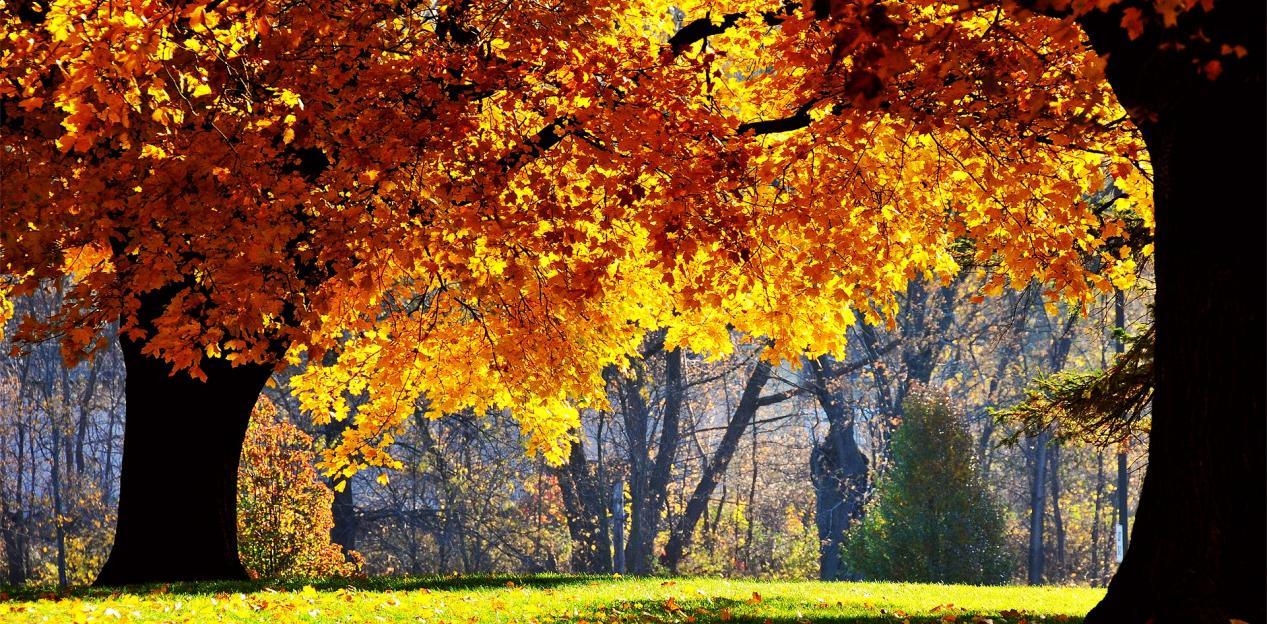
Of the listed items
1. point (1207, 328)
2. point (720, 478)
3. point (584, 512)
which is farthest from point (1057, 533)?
point (1207, 328)

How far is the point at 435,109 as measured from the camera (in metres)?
8.55

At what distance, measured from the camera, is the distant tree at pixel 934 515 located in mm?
20859

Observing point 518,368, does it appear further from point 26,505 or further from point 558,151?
point 26,505

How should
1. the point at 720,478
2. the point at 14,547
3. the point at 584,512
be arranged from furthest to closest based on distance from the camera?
1. the point at 720,478
2. the point at 14,547
3. the point at 584,512

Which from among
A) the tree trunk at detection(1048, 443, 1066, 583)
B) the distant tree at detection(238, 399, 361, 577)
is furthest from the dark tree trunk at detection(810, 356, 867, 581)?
the distant tree at detection(238, 399, 361, 577)

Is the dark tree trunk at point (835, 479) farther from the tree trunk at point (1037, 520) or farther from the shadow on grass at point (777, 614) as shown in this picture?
the shadow on grass at point (777, 614)

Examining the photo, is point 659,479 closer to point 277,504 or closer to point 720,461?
point 720,461

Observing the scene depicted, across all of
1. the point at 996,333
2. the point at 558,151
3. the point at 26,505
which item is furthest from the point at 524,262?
the point at 26,505

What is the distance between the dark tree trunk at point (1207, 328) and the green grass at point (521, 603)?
343 centimetres

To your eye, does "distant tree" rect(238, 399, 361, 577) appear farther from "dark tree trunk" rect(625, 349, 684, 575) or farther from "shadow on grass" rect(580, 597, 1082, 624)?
"dark tree trunk" rect(625, 349, 684, 575)

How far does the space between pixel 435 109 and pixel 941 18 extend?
3957 mm

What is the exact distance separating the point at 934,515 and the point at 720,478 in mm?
10425

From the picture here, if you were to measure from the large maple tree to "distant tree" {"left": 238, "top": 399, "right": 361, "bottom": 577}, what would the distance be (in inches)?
270

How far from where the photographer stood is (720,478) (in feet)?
101
